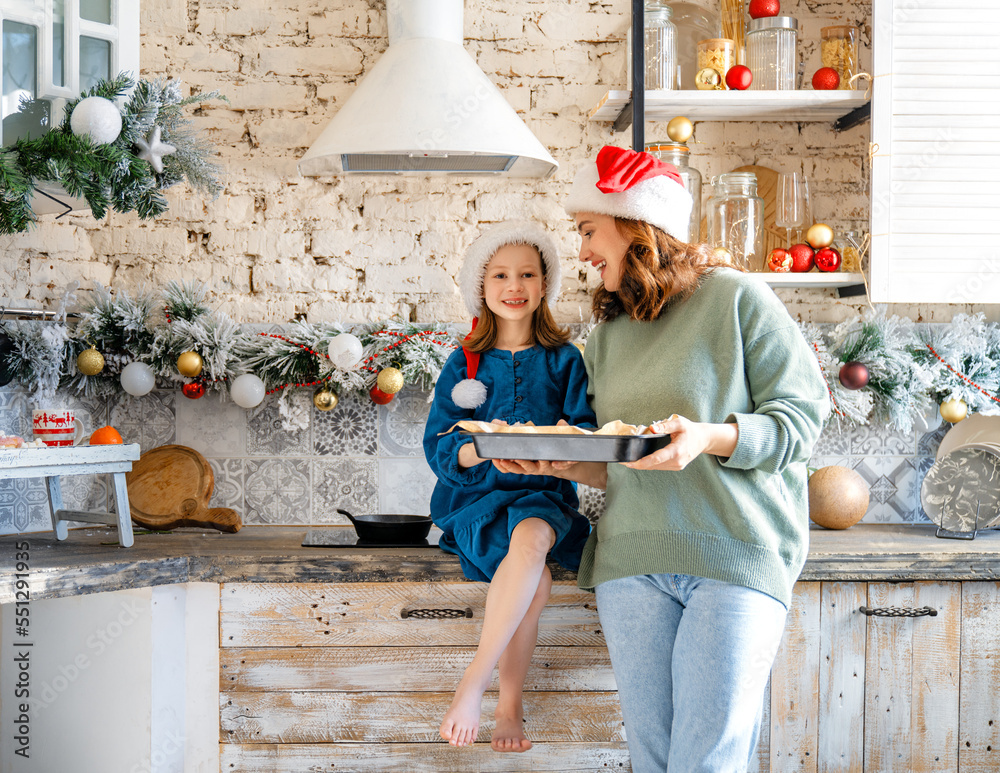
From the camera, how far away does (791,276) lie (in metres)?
2.35

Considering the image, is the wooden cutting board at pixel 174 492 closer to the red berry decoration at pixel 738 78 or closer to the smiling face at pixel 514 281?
the smiling face at pixel 514 281

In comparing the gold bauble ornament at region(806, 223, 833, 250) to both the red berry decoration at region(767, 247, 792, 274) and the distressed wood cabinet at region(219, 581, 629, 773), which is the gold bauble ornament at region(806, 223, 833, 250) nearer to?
the red berry decoration at region(767, 247, 792, 274)

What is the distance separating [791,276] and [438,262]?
106 centimetres

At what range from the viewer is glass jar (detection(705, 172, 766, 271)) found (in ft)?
7.89

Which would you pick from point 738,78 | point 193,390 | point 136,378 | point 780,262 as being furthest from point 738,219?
point 136,378

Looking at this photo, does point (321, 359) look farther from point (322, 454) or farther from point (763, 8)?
point (763, 8)

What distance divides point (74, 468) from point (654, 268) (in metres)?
1.47

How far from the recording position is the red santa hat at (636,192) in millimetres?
1646

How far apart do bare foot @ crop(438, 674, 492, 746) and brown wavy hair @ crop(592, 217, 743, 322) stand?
2.81 ft

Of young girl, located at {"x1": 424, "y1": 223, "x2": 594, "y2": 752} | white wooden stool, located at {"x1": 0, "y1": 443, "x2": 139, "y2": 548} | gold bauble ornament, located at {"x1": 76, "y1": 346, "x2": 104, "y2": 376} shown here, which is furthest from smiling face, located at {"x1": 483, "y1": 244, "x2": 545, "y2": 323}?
gold bauble ornament, located at {"x1": 76, "y1": 346, "x2": 104, "y2": 376}

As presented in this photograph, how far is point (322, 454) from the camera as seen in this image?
2.58m

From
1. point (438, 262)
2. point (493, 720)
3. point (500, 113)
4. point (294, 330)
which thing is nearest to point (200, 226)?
point (294, 330)

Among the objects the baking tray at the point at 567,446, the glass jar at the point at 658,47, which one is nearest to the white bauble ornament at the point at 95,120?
the baking tray at the point at 567,446

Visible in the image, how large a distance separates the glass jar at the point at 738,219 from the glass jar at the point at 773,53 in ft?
0.92
